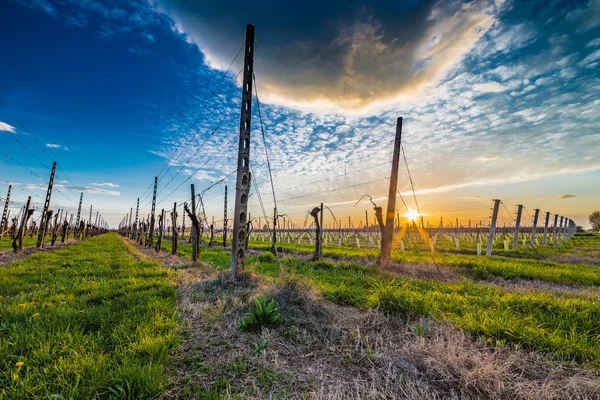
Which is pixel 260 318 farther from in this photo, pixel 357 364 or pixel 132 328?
pixel 132 328

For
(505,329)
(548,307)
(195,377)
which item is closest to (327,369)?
(195,377)

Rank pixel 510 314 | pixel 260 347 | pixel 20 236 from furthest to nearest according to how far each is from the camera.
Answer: pixel 20 236 < pixel 510 314 < pixel 260 347

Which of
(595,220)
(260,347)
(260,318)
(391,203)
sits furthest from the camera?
(595,220)

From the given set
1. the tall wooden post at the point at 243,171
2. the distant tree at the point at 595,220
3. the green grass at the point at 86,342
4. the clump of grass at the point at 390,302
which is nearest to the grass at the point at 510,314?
the clump of grass at the point at 390,302

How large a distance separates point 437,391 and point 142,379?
310cm

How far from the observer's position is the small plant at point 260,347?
3.58 m

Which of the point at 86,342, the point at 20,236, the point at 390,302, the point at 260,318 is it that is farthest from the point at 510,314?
the point at 20,236

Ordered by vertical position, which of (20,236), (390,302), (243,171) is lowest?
(390,302)

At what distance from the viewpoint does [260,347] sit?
3676 mm

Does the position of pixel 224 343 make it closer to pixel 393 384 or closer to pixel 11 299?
pixel 393 384

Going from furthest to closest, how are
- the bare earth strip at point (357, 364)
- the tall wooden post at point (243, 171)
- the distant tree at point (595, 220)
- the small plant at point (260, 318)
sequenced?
the distant tree at point (595, 220), the tall wooden post at point (243, 171), the small plant at point (260, 318), the bare earth strip at point (357, 364)

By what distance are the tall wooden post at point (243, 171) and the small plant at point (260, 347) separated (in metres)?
3.79

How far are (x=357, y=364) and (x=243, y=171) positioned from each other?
235 inches

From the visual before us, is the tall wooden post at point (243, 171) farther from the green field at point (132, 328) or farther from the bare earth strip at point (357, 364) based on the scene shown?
the bare earth strip at point (357, 364)
